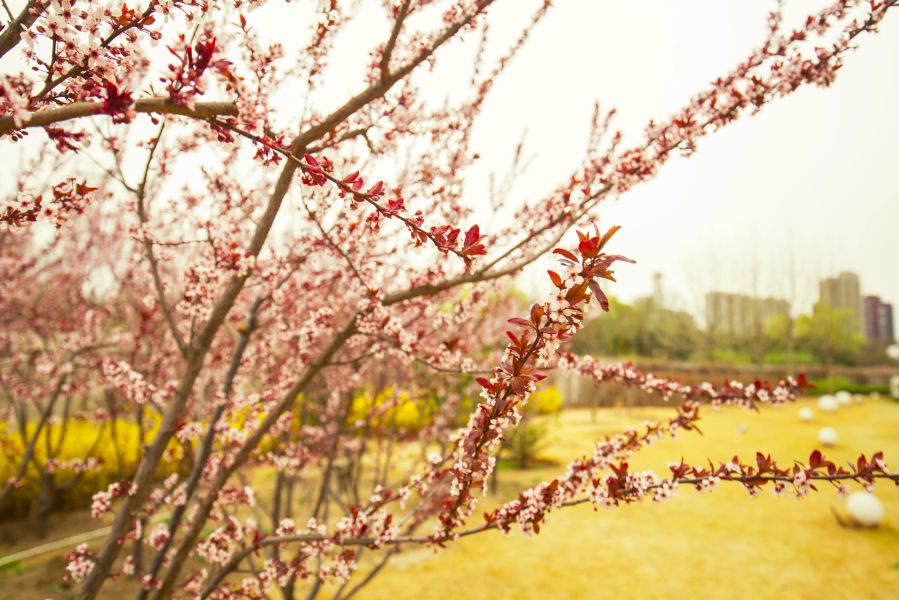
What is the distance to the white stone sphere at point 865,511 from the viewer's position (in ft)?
21.3

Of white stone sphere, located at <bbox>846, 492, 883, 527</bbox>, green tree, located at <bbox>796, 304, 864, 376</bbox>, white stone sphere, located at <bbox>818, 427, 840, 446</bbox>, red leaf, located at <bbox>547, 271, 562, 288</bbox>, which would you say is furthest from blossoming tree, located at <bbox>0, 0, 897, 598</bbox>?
green tree, located at <bbox>796, 304, 864, 376</bbox>

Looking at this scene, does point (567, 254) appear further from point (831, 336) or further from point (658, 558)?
point (831, 336)

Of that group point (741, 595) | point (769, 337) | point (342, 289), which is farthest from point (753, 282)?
point (342, 289)

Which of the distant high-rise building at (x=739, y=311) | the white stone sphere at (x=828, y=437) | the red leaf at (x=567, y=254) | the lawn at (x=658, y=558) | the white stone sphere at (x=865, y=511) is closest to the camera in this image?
the red leaf at (x=567, y=254)

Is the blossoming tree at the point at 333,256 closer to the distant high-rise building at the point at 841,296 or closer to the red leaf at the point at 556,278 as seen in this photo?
the red leaf at the point at 556,278

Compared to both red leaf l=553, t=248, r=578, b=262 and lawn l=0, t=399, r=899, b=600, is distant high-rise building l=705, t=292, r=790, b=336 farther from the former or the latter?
red leaf l=553, t=248, r=578, b=262

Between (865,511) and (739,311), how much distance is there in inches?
1142

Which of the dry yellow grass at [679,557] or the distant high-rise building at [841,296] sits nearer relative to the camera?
the dry yellow grass at [679,557]

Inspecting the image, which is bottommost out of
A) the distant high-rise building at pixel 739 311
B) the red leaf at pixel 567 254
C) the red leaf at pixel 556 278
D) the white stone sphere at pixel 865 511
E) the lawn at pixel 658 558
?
the lawn at pixel 658 558

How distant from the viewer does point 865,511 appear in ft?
21.3

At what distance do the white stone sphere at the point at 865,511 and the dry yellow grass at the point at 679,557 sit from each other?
16 cm

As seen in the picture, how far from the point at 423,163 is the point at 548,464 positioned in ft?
31.0

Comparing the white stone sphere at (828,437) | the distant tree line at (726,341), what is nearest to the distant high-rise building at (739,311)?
the distant tree line at (726,341)

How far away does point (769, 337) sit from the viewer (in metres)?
31.3
